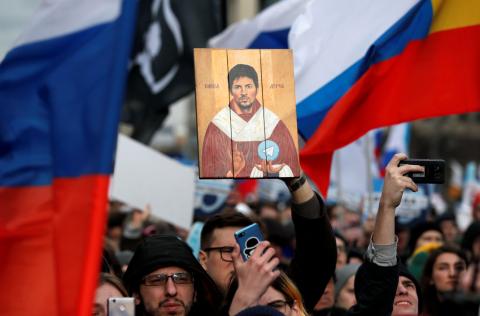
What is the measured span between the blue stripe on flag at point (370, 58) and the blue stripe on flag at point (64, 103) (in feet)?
9.08

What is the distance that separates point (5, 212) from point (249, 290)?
872mm

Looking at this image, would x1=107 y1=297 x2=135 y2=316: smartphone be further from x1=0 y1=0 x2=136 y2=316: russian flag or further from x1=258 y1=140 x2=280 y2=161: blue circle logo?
x1=258 y1=140 x2=280 y2=161: blue circle logo

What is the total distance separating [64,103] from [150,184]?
16.5 feet

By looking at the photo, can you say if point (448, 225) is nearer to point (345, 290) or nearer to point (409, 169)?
point (345, 290)

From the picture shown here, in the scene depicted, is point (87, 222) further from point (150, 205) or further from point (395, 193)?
point (150, 205)

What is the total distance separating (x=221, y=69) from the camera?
4.82 metres

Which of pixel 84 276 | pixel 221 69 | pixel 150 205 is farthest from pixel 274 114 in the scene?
pixel 150 205

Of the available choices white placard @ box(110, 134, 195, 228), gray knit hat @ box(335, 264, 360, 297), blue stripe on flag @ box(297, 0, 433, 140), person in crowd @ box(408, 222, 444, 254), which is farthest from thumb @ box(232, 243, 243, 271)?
person in crowd @ box(408, 222, 444, 254)

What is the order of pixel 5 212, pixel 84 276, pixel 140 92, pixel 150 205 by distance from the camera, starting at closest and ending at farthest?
pixel 84 276 < pixel 5 212 < pixel 150 205 < pixel 140 92

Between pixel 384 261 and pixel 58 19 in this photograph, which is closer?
pixel 58 19

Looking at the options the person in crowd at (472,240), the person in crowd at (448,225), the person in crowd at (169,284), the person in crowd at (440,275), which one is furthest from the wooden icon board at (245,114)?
the person in crowd at (448,225)

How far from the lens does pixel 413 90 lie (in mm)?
→ 6480

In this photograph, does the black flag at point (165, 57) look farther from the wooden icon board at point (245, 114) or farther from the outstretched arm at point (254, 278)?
the outstretched arm at point (254, 278)

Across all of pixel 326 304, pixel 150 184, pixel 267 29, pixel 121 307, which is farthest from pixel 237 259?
pixel 267 29
